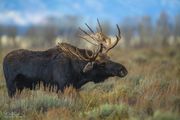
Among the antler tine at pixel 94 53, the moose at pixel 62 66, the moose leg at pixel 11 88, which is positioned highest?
the antler tine at pixel 94 53

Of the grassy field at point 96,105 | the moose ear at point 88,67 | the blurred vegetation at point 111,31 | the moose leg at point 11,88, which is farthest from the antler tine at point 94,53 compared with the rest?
the blurred vegetation at point 111,31

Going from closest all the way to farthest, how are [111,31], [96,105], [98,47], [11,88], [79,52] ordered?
1. [96,105]
2. [98,47]
3. [11,88]
4. [79,52]
5. [111,31]

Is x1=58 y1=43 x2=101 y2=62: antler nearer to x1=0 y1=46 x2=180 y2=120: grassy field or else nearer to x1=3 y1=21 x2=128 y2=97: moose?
x1=3 y1=21 x2=128 y2=97: moose

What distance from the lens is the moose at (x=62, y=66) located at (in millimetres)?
15469

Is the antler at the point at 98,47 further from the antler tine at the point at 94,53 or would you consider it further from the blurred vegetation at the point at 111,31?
the blurred vegetation at the point at 111,31

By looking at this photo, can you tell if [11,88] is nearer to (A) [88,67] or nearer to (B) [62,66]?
(B) [62,66]

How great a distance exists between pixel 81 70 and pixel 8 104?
115 inches

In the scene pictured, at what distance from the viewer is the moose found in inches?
609

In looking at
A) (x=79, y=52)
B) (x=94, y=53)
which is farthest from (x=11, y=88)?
(x=94, y=53)

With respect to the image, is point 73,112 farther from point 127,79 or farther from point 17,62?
point 127,79

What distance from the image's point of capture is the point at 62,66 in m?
15.5

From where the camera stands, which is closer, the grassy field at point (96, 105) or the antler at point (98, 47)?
the grassy field at point (96, 105)

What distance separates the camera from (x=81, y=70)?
1577cm

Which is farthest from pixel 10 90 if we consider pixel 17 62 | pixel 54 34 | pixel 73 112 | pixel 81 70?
pixel 54 34
